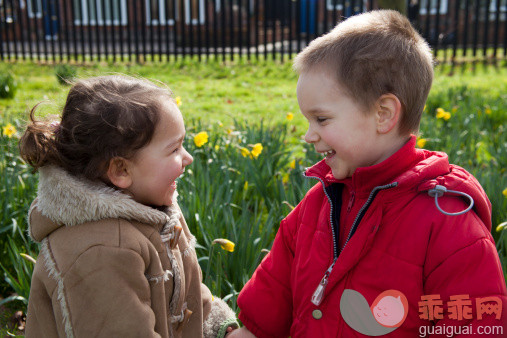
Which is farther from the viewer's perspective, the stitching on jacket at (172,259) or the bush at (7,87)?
the bush at (7,87)

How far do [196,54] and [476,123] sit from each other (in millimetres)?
7396

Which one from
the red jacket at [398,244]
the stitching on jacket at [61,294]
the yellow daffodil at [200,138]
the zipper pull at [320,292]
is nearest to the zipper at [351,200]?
the red jacket at [398,244]

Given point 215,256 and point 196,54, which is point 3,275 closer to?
point 215,256

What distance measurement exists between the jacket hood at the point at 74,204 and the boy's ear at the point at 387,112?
68 centimetres

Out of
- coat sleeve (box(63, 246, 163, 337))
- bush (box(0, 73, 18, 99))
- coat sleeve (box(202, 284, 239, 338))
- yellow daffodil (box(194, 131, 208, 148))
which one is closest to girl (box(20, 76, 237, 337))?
coat sleeve (box(63, 246, 163, 337))

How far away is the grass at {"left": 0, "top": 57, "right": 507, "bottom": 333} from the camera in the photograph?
226 centimetres

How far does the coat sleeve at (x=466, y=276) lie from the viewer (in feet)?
4.14

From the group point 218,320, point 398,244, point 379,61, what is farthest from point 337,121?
point 218,320

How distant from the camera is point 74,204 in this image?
1450mm

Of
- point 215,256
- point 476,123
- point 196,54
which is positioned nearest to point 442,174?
point 215,256

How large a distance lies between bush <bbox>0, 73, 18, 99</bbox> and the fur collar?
5.22 metres

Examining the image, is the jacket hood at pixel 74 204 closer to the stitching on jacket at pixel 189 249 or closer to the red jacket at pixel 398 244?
the stitching on jacket at pixel 189 249

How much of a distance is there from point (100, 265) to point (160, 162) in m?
0.35

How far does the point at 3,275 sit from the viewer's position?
8.26ft
